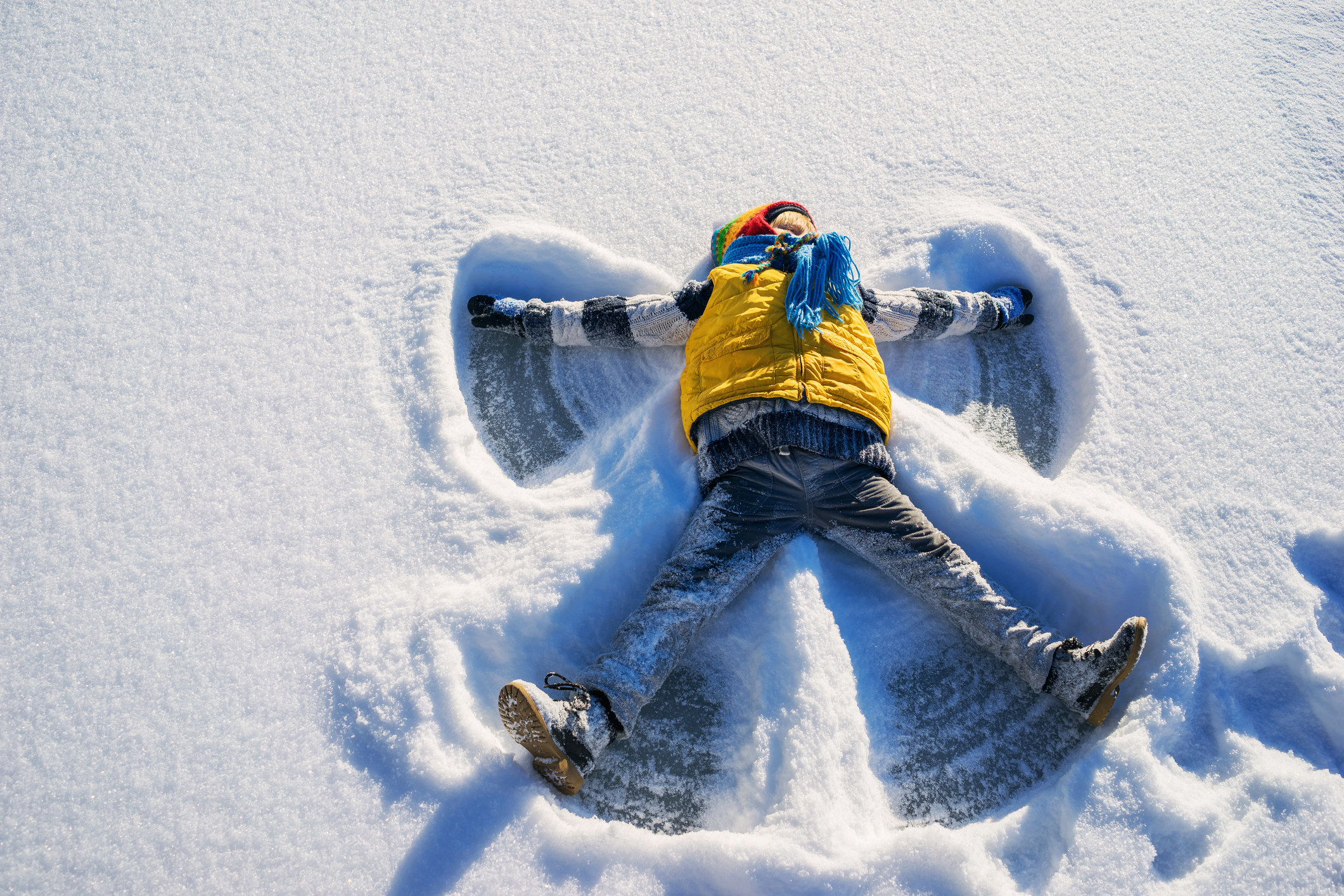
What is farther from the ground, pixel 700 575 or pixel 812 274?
pixel 812 274

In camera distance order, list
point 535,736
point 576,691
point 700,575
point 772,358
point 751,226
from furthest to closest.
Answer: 1. point 751,226
2. point 772,358
3. point 700,575
4. point 576,691
5. point 535,736

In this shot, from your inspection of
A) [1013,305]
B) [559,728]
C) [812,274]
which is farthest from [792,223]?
[559,728]

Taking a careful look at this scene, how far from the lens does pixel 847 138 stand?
2609mm

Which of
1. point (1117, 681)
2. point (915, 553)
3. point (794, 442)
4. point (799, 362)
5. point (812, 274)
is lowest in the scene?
point (1117, 681)

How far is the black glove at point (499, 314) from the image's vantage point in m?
2.14

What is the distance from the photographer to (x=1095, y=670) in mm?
1540

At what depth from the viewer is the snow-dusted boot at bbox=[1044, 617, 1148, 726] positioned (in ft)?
4.92

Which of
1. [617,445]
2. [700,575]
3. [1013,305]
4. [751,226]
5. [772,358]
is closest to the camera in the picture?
[700,575]

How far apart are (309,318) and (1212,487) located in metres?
2.43

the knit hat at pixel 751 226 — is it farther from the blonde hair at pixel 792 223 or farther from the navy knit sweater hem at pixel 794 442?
the navy knit sweater hem at pixel 794 442

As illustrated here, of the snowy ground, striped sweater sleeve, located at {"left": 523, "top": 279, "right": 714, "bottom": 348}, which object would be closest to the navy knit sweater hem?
the snowy ground

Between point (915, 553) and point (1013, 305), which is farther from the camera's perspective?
point (1013, 305)

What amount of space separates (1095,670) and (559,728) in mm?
1095

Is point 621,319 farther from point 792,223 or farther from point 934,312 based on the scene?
point 934,312
